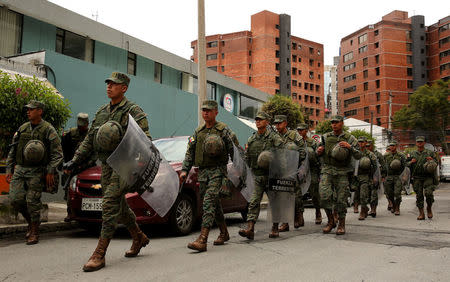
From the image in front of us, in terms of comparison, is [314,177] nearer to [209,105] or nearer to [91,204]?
[209,105]

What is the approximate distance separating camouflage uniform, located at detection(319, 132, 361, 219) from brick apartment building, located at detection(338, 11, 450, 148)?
7091cm

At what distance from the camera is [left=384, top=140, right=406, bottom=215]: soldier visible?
10.9 m

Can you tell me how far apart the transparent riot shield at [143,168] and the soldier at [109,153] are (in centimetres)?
19

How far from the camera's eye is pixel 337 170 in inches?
278

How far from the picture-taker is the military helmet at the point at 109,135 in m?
4.26

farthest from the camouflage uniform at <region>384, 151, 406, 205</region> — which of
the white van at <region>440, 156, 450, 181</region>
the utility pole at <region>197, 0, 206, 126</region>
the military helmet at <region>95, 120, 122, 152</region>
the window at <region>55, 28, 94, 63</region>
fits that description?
the white van at <region>440, 156, 450, 181</region>

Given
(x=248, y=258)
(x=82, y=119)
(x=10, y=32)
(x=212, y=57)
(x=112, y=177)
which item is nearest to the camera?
(x=112, y=177)

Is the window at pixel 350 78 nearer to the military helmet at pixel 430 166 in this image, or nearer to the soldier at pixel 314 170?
the military helmet at pixel 430 166

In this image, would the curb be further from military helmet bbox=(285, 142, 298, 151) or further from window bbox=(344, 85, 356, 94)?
window bbox=(344, 85, 356, 94)

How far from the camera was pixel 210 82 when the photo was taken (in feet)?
89.7

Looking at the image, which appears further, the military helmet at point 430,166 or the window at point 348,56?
the window at point 348,56

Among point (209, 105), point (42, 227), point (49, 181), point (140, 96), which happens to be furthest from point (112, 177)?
point (140, 96)

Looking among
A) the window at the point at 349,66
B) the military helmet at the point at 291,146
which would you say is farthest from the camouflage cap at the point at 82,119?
the window at the point at 349,66

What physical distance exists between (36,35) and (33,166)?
12.0 meters
